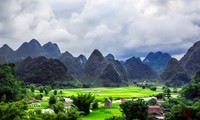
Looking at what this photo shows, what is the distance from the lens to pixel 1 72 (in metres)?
50.6

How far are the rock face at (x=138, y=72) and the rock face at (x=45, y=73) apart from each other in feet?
206

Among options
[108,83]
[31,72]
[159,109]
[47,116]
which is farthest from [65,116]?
[108,83]

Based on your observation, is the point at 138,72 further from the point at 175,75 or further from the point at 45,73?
the point at 45,73

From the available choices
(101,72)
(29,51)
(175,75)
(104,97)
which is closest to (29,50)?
(29,51)

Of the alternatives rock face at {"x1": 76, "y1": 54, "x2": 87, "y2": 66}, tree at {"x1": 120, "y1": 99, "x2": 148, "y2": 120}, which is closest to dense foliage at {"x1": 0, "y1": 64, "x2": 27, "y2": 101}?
tree at {"x1": 120, "y1": 99, "x2": 148, "y2": 120}

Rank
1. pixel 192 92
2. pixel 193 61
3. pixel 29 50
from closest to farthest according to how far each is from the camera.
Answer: pixel 192 92
pixel 193 61
pixel 29 50

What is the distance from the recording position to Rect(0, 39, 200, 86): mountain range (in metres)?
101

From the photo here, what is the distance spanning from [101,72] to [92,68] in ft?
34.9

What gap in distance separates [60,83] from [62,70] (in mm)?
6181

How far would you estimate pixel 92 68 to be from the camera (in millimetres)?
135500

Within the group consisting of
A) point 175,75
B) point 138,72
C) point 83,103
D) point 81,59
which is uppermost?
point 81,59

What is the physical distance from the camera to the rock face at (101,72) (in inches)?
4685

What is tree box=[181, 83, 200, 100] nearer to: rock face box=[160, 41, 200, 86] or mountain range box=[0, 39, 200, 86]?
mountain range box=[0, 39, 200, 86]

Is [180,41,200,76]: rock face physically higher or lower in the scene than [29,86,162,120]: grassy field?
higher
